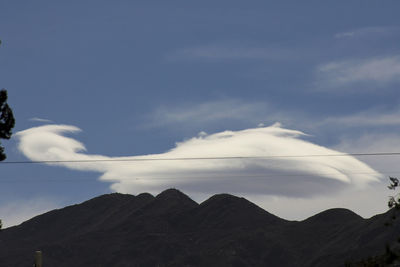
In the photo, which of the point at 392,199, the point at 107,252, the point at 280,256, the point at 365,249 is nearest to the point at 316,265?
the point at 365,249

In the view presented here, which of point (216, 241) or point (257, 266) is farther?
point (216, 241)

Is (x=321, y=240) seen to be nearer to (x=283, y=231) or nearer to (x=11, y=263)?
(x=283, y=231)

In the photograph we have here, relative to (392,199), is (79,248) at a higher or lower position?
higher

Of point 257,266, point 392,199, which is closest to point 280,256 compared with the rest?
point 257,266

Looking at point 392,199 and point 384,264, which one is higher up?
point 392,199

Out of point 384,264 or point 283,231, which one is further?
point 283,231

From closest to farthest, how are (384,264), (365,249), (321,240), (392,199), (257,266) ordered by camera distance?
1. (384,264)
2. (392,199)
3. (365,249)
4. (257,266)
5. (321,240)

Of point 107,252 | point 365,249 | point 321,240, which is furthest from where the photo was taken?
point 107,252

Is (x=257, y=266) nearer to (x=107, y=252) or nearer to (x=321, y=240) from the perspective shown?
(x=321, y=240)

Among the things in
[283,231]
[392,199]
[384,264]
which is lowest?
[384,264]
